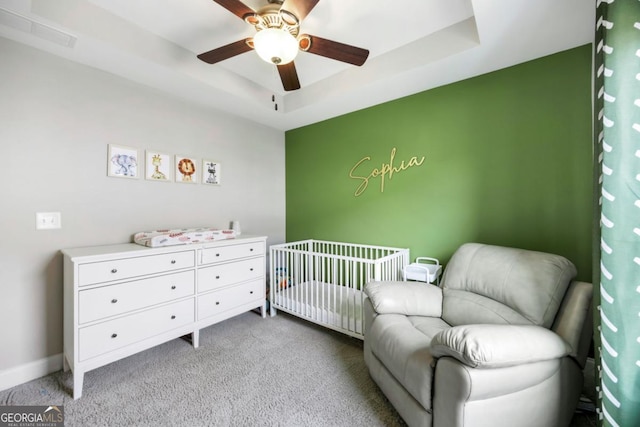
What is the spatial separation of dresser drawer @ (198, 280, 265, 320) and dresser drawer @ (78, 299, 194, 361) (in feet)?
0.36

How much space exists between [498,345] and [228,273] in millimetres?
2093

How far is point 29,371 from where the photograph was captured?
1753 mm

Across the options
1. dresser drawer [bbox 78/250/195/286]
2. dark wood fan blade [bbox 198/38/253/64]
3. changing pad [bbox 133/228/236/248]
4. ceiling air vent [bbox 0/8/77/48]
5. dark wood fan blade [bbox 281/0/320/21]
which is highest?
ceiling air vent [bbox 0/8/77/48]

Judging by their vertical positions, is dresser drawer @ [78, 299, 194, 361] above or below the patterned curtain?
below

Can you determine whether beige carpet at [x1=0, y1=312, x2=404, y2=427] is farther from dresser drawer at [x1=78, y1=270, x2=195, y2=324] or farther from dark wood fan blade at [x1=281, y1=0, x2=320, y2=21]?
dark wood fan blade at [x1=281, y1=0, x2=320, y2=21]

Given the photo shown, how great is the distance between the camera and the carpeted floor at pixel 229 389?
1.44 m

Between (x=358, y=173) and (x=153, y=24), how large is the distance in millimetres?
2191

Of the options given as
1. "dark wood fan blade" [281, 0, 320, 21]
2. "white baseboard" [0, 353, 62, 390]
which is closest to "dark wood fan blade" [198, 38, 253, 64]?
"dark wood fan blade" [281, 0, 320, 21]

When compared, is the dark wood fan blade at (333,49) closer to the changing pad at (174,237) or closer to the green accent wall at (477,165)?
the green accent wall at (477,165)

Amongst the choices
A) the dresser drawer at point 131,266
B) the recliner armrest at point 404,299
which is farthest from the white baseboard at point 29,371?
the recliner armrest at point 404,299

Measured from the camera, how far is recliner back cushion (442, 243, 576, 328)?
1.39 meters

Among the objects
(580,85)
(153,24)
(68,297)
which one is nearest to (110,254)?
(68,297)

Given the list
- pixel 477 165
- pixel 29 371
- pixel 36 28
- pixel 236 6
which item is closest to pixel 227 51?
pixel 236 6

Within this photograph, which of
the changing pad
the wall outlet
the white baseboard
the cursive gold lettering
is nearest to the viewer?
the white baseboard
